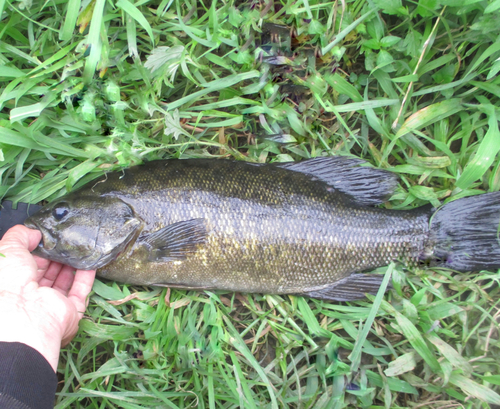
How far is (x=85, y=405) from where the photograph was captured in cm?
277

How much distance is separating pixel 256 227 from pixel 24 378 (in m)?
1.78

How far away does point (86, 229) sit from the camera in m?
2.52

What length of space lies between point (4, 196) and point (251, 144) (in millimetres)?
2085

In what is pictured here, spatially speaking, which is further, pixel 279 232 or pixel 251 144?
pixel 251 144

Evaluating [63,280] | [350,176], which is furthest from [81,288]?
[350,176]

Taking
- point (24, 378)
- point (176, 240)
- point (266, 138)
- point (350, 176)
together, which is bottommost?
point (24, 378)

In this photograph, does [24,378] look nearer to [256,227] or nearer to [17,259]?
[17,259]

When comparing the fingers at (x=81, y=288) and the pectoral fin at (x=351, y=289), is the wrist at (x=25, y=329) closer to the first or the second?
the fingers at (x=81, y=288)

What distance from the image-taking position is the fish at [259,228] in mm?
2543

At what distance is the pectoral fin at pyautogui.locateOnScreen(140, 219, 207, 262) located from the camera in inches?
98.6

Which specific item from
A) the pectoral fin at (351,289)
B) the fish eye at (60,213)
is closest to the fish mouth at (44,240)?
the fish eye at (60,213)

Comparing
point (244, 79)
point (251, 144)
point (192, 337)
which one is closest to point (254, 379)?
point (192, 337)

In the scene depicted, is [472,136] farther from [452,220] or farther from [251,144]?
[251,144]

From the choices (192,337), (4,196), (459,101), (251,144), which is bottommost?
(192,337)
